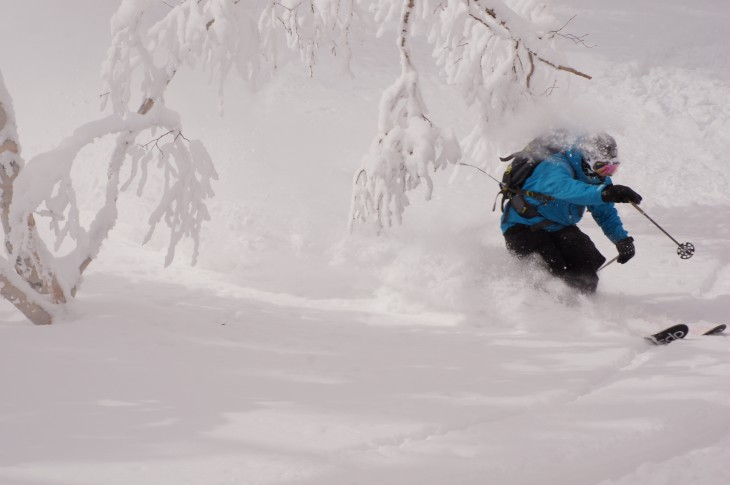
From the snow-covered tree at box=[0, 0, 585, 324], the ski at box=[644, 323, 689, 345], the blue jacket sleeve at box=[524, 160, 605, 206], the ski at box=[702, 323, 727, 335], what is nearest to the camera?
the snow-covered tree at box=[0, 0, 585, 324]

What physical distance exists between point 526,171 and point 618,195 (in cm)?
89

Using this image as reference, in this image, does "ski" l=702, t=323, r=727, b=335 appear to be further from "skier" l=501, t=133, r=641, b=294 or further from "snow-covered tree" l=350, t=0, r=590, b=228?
"snow-covered tree" l=350, t=0, r=590, b=228

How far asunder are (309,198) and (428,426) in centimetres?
611

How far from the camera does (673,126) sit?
459 inches

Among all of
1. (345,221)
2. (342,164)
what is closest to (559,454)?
(345,221)

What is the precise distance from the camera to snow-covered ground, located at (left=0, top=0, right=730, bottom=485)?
267 cm

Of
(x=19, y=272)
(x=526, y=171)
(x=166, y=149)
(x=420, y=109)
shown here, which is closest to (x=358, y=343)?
(x=420, y=109)

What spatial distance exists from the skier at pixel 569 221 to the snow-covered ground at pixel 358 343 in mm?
241

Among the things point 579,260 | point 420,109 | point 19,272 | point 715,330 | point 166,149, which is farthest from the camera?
point 579,260

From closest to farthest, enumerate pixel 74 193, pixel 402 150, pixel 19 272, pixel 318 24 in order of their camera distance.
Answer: pixel 74 193 < pixel 19 272 < pixel 402 150 < pixel 318 24

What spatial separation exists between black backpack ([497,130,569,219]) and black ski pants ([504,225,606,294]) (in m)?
0.21

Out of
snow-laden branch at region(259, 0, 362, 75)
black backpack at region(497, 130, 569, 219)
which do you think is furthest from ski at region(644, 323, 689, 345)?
snow-laden branch at region(259, 0, 362, 75)

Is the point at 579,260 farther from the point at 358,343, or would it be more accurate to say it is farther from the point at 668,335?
the point at 358,343

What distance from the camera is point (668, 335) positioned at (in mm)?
4375
